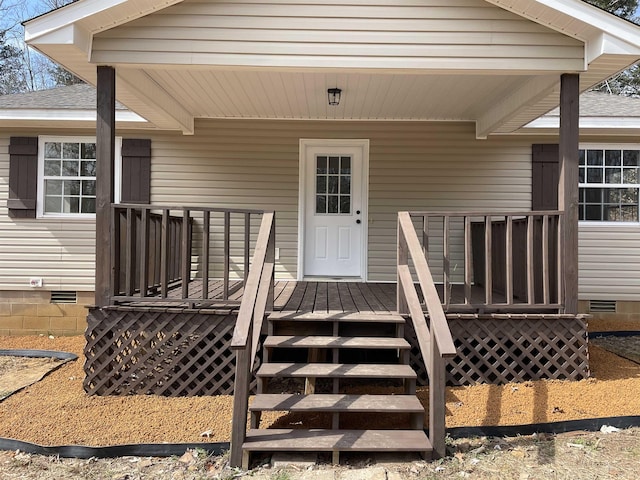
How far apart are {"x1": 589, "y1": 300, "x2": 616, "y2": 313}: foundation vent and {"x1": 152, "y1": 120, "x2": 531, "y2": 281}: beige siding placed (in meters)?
1.76

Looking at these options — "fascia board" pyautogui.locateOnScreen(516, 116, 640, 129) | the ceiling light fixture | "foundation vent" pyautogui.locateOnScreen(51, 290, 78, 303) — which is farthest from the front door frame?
"foundation vent" pyautogui.locateOnScreen(51, 290, 78, 303)

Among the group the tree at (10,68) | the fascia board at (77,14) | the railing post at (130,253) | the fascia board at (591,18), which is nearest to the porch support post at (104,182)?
the railing post at (130,253)

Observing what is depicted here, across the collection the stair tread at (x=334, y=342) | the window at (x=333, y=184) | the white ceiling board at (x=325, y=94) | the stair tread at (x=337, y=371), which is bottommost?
the stair tread at (x=337, y=371)

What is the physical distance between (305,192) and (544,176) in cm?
331

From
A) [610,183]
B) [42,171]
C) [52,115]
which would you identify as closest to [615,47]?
[610,183]

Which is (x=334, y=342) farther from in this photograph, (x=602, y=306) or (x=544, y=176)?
(x=602, y=306)

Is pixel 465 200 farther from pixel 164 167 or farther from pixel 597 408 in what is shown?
pixel 164 167

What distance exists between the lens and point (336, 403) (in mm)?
3230

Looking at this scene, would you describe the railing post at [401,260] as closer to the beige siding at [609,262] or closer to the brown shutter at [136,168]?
the beige siding at [609,262]

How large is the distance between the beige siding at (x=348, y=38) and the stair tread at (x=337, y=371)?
8.21ft

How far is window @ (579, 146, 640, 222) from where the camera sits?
661cm

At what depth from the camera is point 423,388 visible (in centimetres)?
408

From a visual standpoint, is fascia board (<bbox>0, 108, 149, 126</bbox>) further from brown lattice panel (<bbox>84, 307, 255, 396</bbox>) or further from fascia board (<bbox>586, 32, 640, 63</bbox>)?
fascia board (<bbox>586, 32, 640, 63</bbox>)

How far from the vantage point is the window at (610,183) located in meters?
6.61
